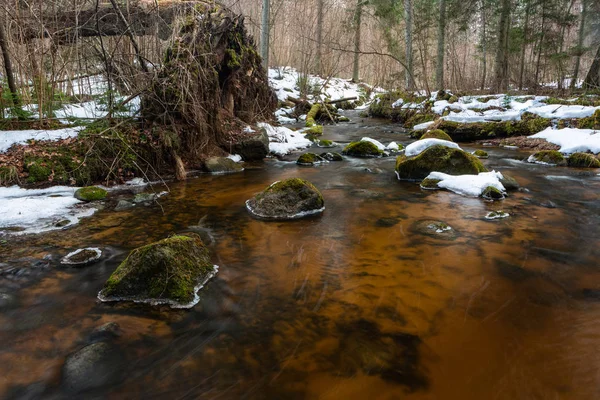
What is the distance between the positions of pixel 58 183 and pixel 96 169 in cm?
64

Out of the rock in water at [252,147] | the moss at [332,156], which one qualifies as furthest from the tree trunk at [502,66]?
the rock in water at [252,147]

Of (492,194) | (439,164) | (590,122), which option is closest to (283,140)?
(439,164)

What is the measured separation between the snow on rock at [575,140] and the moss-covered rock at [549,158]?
546 mm

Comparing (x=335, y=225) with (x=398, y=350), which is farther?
(x=335, y=225)

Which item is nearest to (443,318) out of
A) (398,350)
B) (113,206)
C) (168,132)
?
(398,350)

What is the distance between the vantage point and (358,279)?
131 inches

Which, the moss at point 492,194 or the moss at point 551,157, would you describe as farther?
the moss at point 551,157

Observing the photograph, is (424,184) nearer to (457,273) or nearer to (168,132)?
(457,273)

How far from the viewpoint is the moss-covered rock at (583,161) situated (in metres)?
7.65

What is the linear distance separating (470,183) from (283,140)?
5.94 m

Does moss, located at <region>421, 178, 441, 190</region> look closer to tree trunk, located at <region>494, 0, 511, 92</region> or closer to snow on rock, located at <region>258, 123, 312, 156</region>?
snow on rock, located at <region>258, 123, 312, 156</region>

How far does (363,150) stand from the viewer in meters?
9.70

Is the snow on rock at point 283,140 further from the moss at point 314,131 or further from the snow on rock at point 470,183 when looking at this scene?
the snow on rock at point 470,183

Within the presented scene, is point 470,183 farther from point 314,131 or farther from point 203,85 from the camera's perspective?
point 314,131
